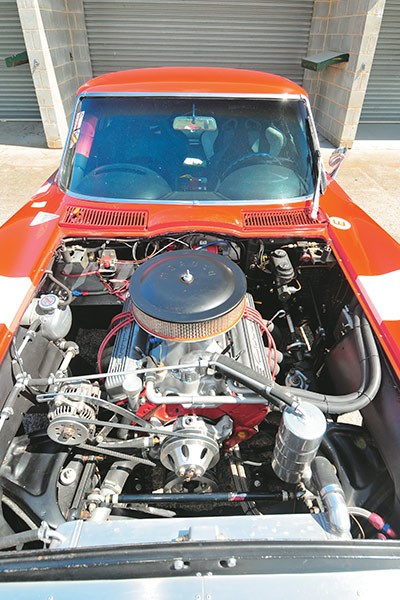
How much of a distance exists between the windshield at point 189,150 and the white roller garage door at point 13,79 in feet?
22.4

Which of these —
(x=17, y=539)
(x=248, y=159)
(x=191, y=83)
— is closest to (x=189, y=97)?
(x=191, y=83)

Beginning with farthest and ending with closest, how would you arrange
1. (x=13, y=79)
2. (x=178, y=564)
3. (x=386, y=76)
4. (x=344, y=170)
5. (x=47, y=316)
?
(x=386, y=76)
(x=13, y=79)
(x=344, y=170)
(x=47, y=316)
(x=178, y=564)

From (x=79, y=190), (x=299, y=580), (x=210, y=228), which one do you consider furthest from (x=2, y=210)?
(x=299, y=580)

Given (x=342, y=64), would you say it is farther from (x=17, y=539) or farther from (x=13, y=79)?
(x=17, y=539)

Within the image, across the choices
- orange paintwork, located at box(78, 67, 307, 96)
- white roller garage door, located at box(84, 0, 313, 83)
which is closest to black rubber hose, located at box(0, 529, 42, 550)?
orange paintwork, located at box(78, 67, 307, 96)

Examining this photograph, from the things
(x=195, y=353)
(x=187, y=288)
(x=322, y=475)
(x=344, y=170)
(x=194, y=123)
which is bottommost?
(x=344, y=170)

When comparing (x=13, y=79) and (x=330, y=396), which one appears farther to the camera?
(x=13, y=79)

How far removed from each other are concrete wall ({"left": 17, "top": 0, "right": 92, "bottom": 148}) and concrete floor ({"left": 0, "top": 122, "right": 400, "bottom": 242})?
677mm

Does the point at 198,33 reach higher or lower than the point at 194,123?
lower

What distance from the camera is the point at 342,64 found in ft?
22.7

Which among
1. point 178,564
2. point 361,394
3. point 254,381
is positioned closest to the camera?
point 178,564

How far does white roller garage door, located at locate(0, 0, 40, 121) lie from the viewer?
24.6ft

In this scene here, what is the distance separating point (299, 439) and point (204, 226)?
1.25 m

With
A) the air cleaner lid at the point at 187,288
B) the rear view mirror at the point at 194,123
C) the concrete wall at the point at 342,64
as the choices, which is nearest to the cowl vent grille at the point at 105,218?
the air cleaner lid at the point at 187,288
